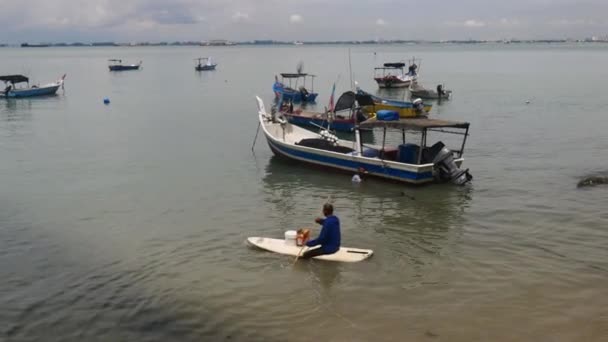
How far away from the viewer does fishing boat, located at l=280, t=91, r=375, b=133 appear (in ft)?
93.9

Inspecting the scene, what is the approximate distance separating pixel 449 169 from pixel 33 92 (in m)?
44.1

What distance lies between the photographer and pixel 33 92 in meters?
50.3

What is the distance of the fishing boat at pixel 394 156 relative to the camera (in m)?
17.8

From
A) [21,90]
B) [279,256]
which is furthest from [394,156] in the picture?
[21,90]

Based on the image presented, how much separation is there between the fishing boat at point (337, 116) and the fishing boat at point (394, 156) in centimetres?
632

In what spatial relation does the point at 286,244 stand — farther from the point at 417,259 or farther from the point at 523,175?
the point at 523,175

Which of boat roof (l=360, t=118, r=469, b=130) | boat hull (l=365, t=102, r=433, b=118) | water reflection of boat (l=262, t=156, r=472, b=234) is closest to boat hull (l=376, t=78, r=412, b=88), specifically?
boat hull (l=365, t=102, r=433, b=118)

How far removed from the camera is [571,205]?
15742 mm

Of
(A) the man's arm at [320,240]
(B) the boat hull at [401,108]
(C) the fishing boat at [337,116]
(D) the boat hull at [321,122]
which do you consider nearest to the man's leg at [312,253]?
(A) the man's arm at [320,240]

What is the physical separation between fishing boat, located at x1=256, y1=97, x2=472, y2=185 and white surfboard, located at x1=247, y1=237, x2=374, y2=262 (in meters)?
6.35

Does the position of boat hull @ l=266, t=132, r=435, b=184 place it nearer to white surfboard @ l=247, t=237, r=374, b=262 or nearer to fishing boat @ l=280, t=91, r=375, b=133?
fishing boat @ l=280, t=91, r=375, b=133

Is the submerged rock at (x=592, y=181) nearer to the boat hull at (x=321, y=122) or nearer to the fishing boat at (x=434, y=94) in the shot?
the boat hull at (x=321, y=122)

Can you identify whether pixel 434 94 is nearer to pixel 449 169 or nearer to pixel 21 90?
pixel 449 169

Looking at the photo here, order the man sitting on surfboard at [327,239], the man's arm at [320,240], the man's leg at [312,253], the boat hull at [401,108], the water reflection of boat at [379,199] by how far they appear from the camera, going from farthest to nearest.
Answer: the boat hull at [401,108], the water reflection of boat at [379,199], the man's leg at [312,253], the man's arm at [320,240], the man sitting on surfboard at [327,239]
